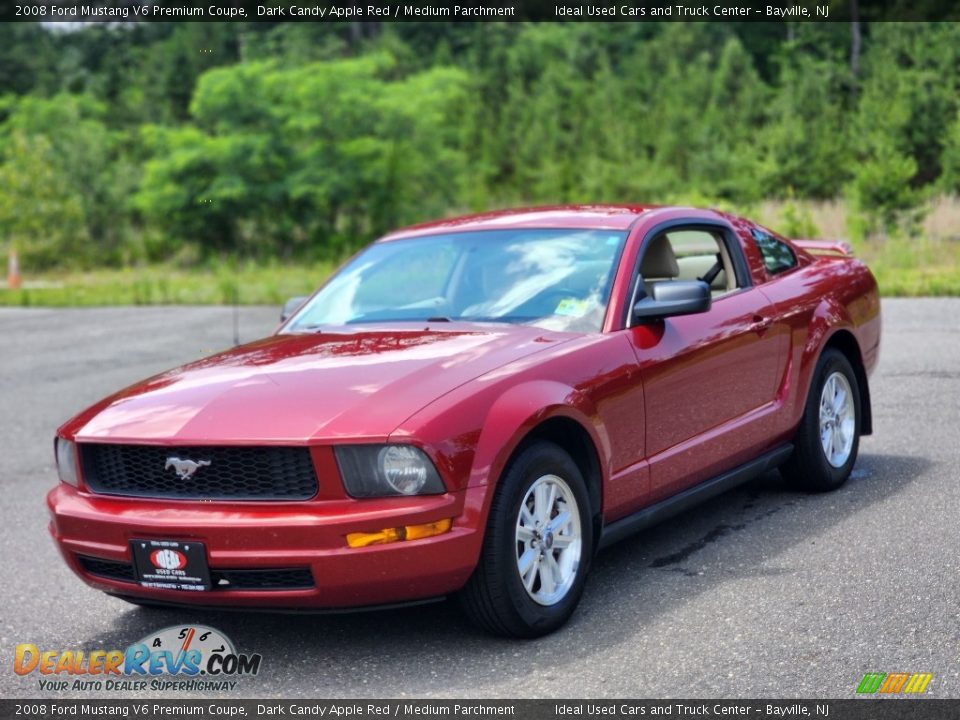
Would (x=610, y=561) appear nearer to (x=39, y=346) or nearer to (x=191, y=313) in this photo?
(x=39, y=346)

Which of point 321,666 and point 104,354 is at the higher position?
point 321,666

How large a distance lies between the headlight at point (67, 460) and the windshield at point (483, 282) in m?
1.34

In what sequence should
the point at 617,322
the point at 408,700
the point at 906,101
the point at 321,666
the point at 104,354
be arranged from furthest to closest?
1. the point at 906,101
2. the point at 104,354
3. the point at 617,322
4. the point at 321,666
5. the point at 408,700

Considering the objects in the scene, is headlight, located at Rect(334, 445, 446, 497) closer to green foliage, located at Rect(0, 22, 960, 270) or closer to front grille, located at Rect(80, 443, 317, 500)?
front grille, located at Rect(80, 443, 317, 500)

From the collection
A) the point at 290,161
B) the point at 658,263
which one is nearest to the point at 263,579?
the point at 658,263

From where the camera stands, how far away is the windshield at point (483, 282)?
5452 mm

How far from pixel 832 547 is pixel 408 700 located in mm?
2335

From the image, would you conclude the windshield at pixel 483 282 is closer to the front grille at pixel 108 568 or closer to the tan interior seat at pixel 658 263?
the tan interior seat at pixel 658 263

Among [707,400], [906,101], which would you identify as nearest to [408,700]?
[707,400]

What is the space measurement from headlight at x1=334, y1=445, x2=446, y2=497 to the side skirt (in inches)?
38.8

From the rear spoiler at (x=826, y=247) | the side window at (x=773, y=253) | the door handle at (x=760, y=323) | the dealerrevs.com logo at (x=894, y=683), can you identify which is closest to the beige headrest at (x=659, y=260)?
the door handle at (x=760, y=323)

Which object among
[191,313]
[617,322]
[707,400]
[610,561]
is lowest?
[191,313]

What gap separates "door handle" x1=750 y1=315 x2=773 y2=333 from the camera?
20.0ft

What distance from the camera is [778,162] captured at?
115 feet
